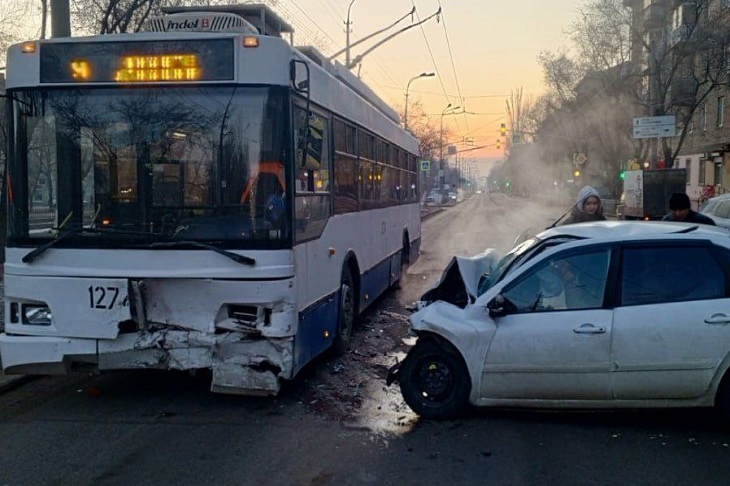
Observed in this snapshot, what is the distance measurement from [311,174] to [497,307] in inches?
88.3

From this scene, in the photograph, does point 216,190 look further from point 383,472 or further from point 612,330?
point 612,330

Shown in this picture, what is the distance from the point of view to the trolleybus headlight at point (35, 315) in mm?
6449

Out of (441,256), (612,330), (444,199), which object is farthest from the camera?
(444,199)

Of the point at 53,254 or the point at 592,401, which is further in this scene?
the point at 53,254

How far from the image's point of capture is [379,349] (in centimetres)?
918

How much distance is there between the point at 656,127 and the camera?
31797 mm

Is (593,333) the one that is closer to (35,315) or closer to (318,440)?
(318,440)

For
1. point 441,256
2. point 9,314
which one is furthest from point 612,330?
point 441,256

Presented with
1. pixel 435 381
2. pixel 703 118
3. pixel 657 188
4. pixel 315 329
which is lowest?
pixel 435 381

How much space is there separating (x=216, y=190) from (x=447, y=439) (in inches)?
106

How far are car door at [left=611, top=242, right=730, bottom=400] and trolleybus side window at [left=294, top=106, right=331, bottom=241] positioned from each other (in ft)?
8.98

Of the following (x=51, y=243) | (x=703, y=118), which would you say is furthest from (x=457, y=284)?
(x=703, y=118)

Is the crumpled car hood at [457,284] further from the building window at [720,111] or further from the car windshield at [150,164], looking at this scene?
the building window at [720,111]

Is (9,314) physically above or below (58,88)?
below
